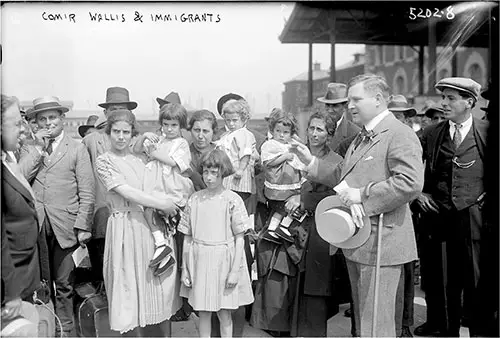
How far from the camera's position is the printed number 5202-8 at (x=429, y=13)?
3.69 m

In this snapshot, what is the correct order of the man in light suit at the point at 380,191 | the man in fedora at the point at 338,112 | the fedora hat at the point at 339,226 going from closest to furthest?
the man in light suit at the point at 380,191
the fedora hat at the point at 339,226
the man in fedora at the point at 338,112

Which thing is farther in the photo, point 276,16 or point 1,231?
point 276,16

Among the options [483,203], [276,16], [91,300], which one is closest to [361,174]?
[483,203]

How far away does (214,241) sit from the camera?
341cm

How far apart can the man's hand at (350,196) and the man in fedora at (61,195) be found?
5.75 feet

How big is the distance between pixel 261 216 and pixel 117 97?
4.30 ft

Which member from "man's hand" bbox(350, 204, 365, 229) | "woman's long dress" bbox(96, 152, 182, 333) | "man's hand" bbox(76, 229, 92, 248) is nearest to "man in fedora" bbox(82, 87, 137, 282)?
"man's hand" bbox(76, 229, 92, 248)

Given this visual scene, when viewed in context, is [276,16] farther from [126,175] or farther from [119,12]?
[126,175]

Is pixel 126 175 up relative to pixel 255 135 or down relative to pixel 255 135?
down

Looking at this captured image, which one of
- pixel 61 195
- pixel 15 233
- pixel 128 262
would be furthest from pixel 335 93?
pixel 15 233

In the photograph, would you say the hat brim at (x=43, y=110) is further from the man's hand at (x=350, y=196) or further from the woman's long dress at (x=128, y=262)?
the man's hand at (x=350, y=196)

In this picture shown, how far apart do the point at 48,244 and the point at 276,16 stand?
2201mm

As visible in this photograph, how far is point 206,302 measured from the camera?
340cm

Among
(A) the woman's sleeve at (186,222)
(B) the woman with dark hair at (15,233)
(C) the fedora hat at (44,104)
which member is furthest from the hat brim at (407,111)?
(B) the woman with dark hair at (15,233)
